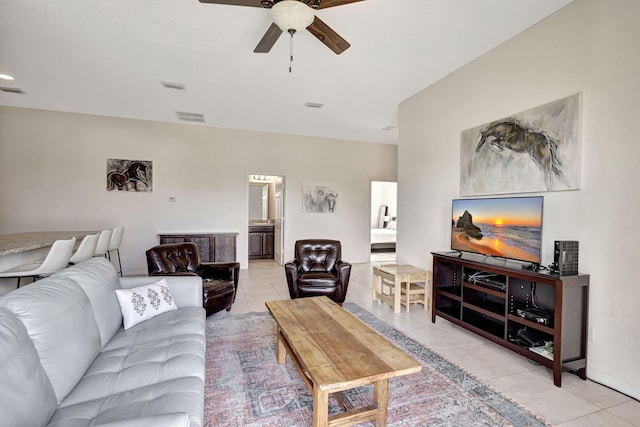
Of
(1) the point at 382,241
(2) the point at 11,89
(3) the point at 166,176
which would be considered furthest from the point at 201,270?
(1) the point at 382,241

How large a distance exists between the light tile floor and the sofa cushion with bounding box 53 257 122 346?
163cm

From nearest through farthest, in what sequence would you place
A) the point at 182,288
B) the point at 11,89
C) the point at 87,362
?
the point at 87,362, the point at 182,288, the point at 11,89

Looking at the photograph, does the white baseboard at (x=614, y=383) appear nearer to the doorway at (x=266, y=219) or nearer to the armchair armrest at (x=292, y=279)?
the armchair armrest at (x=292, y=279)

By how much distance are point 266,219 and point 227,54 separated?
5806 millimetres

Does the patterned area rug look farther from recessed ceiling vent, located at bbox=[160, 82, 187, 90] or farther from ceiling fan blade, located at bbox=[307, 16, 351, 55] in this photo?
recessed ceiling vent, located at bbox=[160, 82, 187, 90]

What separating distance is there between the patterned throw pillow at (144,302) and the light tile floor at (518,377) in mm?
1277

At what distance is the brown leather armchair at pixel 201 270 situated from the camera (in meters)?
3.45

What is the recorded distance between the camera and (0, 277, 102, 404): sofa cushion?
1.34m

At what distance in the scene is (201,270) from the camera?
394 centimetres

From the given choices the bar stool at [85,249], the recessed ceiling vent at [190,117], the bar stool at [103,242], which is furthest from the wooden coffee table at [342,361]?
the recessed ceiling vent at [190,117]

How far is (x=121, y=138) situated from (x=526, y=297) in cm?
677

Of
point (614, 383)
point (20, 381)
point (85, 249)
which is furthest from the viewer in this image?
point (85, 249)

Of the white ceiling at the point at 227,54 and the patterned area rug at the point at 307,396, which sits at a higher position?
the white ceiling at the point at 227,54

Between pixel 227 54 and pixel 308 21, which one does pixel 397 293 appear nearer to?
pixel 308 21
